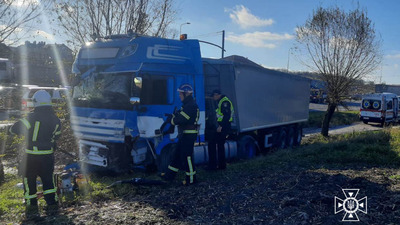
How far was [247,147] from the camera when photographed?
10086mm

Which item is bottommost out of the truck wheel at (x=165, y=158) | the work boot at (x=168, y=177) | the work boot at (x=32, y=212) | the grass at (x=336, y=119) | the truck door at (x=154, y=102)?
the grass at (x=336, y=119)

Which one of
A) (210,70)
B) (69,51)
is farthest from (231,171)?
(69,51)

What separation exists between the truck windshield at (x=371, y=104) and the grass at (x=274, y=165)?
13992mm

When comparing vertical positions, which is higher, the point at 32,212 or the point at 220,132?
the point at 220,132

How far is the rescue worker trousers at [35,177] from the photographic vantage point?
5.16 m

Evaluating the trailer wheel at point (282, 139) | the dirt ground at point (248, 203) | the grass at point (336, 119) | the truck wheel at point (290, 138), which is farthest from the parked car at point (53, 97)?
the grass at point (336, 119)

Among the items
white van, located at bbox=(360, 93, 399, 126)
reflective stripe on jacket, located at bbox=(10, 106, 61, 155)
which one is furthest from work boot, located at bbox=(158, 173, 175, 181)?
white van, located at bbox=(360, 93, 399, 126)

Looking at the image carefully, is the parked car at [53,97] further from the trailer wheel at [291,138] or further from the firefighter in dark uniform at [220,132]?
the trailer wheel at [291,138]

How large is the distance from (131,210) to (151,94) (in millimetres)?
2718

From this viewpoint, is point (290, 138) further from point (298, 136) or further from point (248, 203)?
point (248, 203)

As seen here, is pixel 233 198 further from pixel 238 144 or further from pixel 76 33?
pixel 76 33

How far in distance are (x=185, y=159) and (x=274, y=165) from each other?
8.44 ft

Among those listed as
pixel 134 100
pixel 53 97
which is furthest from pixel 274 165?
pixel 53 97

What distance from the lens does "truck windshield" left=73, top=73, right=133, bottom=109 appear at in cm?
670
